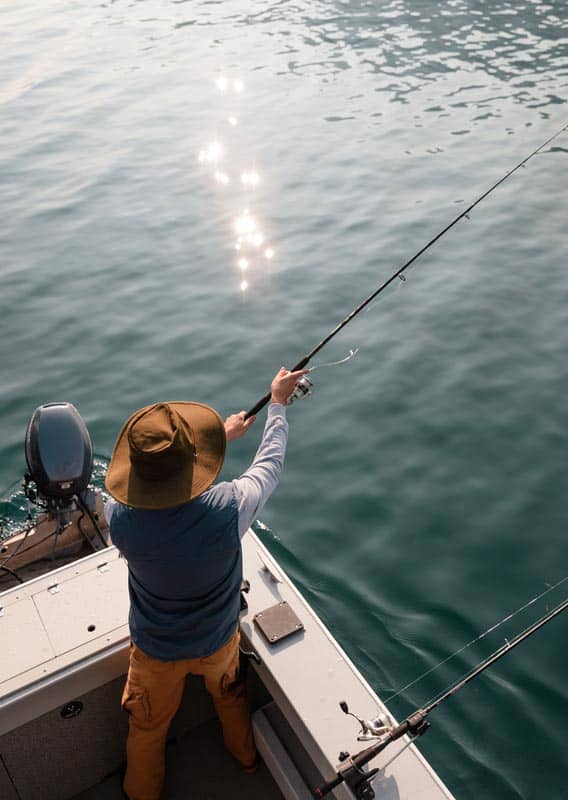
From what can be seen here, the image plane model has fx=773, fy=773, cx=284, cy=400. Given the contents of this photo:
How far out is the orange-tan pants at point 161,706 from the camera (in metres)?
3.23

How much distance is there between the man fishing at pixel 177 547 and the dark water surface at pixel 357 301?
1919mm

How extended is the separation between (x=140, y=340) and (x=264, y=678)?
5.69 metres

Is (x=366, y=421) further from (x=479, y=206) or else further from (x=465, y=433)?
(x=479, y=206)

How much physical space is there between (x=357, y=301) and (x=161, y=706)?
20.4ft

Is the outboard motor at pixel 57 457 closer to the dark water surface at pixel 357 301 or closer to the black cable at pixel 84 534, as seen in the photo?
the black cable at pixel 84 534

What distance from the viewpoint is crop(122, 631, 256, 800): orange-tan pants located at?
127 inches

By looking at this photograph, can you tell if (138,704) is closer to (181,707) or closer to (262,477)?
(181,707)

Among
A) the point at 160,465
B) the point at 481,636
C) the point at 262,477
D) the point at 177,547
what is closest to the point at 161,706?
the point at 177,547

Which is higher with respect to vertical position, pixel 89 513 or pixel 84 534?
pixel 89 513

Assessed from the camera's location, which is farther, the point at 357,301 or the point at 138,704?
the point at 357,301

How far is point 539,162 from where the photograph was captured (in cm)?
1232

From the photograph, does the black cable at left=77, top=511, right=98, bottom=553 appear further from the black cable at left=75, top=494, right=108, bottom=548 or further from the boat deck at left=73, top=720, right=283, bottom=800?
the boat deck at left=73, top=720, right=283, bottom=800

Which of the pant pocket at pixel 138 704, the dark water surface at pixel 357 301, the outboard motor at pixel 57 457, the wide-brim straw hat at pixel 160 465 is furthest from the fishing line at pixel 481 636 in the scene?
the wide-brim straw hat at pixel 160 465

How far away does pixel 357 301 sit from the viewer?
890cm
